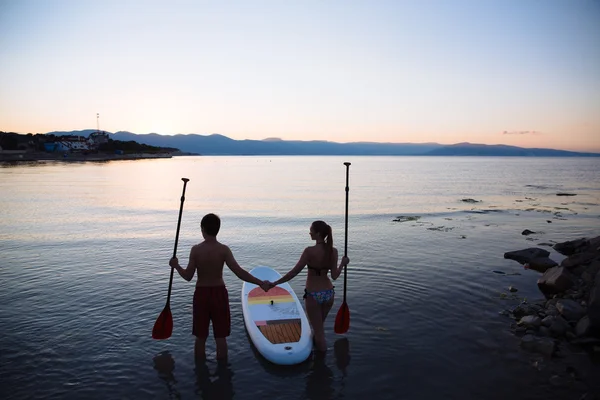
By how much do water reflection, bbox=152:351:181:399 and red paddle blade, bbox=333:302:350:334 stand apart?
3.49 meters

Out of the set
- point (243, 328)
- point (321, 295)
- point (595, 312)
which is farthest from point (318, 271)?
point (595, 312)

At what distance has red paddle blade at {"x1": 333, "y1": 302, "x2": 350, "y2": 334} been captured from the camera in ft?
29.2

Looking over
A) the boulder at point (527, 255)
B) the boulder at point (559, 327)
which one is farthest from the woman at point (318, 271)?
the boulder at point (527, 255)

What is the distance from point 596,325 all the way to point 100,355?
10.4m

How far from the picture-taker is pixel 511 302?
37.8 ft

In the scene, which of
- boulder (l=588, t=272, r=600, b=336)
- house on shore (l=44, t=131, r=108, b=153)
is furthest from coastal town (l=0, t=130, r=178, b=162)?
boulder (l=588, t=272, r=600, b=336)

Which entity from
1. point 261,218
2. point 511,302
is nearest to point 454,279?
point 511,302

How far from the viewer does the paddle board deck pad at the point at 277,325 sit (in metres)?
7.84

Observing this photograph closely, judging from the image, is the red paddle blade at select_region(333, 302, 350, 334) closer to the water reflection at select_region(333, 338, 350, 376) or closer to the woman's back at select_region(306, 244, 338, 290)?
the water reflection at select_region(333, 338, 350, 376)

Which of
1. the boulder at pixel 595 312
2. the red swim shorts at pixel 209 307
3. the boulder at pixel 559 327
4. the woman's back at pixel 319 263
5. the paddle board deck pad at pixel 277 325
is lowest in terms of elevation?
the boulder at pixel 559 327

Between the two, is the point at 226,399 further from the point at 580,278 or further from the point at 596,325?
the point at 580,278

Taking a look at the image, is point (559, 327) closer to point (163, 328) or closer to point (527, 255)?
point (527, 255)

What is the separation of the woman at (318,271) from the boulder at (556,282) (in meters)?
7.64

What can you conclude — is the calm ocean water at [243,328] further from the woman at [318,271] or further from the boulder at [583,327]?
the woman at [318,271]
